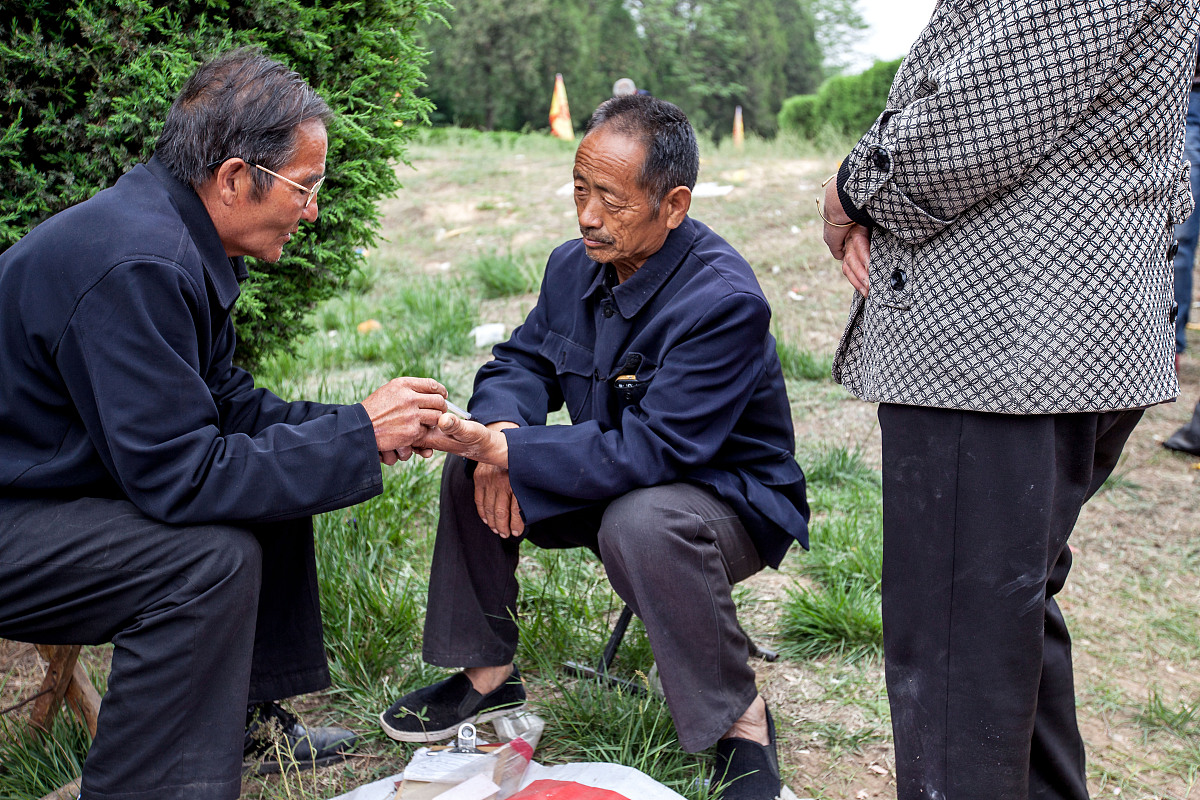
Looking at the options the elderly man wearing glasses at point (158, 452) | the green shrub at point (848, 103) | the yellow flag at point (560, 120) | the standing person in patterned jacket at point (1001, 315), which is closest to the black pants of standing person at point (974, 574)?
the standing person in patterned jacket at point (1001, 315)

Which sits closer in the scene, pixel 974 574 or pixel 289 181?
pixel 974 574

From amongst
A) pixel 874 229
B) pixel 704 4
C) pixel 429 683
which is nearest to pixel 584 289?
pixel 874 229

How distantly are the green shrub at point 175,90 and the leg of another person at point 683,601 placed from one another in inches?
56.2

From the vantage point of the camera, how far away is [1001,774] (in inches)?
72.0

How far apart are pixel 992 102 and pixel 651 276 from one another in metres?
1.09

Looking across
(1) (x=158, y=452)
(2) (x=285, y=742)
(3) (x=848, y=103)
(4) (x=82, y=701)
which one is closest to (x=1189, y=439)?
(2) (x=285, y=742)

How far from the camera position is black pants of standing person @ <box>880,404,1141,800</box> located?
5.65 feet

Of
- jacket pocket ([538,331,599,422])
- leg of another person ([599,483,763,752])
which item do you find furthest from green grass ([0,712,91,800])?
jacket pocket ([538,331,599,422])

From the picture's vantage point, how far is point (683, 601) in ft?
7.21

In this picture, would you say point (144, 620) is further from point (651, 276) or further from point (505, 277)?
point (505, 277)

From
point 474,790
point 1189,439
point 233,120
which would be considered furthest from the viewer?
point 1189,439

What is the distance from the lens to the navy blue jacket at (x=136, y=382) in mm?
1855

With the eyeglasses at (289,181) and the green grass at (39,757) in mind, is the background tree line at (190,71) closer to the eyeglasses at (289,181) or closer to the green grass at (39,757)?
the eyeglasses at (289,181)

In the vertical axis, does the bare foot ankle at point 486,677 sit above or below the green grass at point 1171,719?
above
